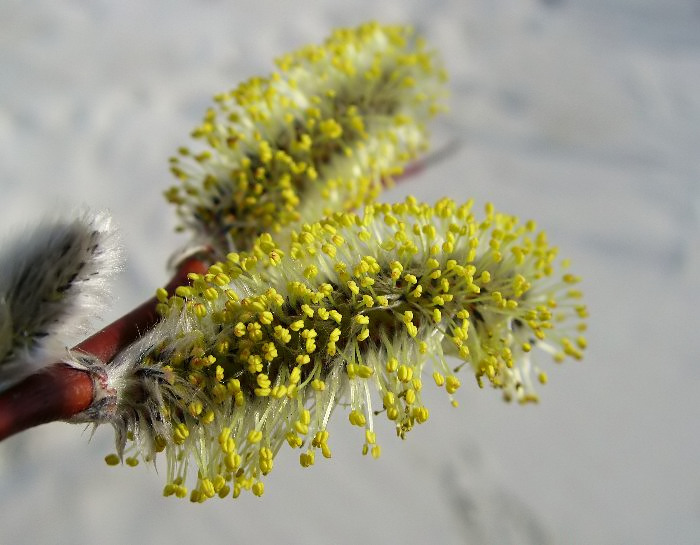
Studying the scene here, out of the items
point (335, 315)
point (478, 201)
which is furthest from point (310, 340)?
point (478, 201)

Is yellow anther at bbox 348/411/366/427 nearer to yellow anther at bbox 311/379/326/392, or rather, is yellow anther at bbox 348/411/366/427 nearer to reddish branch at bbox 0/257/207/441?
yellow anther at bbox 311/379/326/392

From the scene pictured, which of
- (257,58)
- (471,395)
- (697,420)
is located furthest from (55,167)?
(697,420)

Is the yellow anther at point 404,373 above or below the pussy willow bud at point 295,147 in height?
below

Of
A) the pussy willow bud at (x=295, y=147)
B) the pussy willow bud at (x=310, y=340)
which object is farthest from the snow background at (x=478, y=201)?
the pussy willow bud at (x=310, y=340)

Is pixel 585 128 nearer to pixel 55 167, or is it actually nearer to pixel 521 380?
pixel 521 380

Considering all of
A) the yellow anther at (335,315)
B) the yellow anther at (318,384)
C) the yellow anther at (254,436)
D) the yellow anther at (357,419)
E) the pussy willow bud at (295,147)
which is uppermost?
the pussy willow bud at (295,147)

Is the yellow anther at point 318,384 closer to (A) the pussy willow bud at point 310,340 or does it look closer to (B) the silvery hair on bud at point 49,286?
(A) the pussy willow bud at point 310,340

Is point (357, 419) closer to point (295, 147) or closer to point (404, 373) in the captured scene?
point (404, 373)
